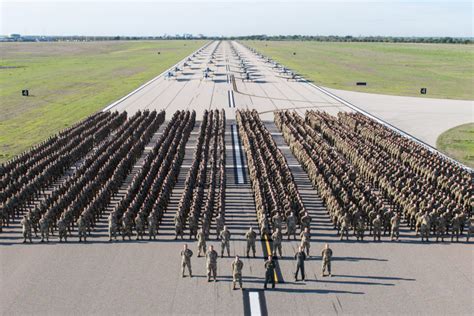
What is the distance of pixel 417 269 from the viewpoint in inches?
625

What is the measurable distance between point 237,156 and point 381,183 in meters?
10.4

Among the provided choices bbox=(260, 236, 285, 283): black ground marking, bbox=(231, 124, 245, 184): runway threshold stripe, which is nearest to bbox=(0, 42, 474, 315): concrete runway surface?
bbox=(260, 236, 285, 283): black ground marking

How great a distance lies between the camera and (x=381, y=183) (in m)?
23.8

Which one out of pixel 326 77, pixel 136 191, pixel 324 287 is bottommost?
pixel 324 287

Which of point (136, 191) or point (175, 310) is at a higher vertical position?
point (136, 191)

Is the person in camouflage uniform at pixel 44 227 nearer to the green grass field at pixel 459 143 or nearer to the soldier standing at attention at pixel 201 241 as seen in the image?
the soldier standing at attention at pixel 201 241

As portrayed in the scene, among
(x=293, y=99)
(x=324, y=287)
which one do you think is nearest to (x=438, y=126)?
(x=293, y=99)

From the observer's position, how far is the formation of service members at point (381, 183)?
61.2 ft

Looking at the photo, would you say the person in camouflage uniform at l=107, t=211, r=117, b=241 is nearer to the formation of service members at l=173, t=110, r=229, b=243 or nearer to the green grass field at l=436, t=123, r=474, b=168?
the formation of service members at l=173, t=110, r=229, b=243

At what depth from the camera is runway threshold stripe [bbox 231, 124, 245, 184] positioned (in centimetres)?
2630

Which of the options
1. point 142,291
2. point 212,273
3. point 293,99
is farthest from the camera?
point 293,99

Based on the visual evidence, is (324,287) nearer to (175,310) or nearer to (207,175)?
(175,310)

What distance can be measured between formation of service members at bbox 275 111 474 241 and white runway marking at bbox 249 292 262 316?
553 centimetres

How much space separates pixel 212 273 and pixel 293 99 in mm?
44488
